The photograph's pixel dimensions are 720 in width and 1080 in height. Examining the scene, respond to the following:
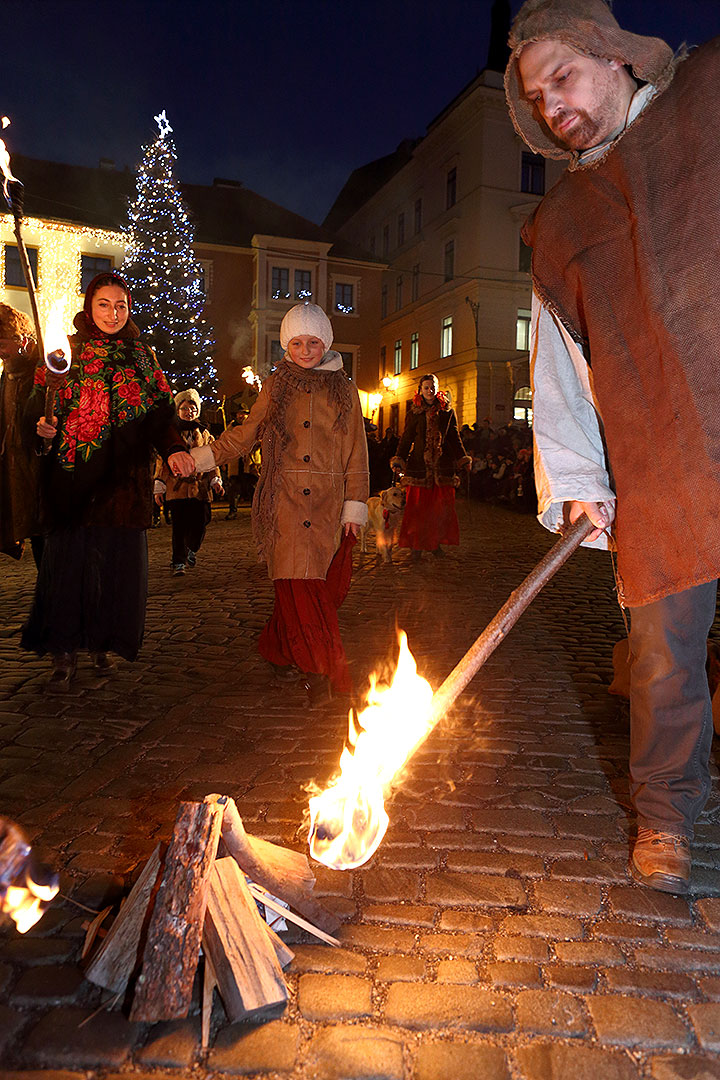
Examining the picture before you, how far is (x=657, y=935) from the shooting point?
91.0 inches

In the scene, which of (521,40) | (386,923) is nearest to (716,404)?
(521,40)

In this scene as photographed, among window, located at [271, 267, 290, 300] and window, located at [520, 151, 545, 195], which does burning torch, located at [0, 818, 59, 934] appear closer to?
window, located at [271, 267, 290, 300]

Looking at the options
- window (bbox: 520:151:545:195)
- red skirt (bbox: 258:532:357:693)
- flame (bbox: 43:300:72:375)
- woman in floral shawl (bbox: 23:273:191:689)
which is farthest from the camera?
window (bbox: 520:151:545:195)

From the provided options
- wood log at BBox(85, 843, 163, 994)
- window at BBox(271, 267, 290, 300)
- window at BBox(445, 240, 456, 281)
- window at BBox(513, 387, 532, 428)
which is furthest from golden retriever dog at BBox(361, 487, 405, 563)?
window at BBox(445, 240, 456, 281)

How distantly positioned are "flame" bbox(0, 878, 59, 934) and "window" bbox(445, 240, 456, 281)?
3811 centimetres

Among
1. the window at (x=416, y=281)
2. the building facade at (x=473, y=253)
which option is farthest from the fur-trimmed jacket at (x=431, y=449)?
the window at (x=416, y=281)

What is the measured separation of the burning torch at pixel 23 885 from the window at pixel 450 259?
37.9 metres

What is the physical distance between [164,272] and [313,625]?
81.2 ft

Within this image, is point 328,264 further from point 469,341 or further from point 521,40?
point 521,40

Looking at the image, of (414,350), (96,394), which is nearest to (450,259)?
(414,350)

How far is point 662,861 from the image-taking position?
2582 millimetres

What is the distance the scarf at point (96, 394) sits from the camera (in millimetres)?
4820

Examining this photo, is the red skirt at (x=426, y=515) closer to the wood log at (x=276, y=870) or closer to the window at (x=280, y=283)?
the wood log at (x=276, y=870)

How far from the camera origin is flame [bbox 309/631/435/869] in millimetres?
2404
